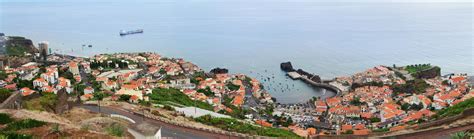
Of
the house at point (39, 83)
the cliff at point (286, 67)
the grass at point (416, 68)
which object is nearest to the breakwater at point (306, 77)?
the cliff at point (286, 67)

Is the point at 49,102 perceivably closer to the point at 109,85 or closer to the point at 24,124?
the point at 24,124

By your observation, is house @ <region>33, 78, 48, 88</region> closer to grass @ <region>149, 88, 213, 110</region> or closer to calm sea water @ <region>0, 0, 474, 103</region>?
grass @ <region>149, 88, 213, 110</region>

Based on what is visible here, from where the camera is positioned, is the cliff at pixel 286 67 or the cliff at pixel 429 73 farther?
the cliff at pixel 286 67

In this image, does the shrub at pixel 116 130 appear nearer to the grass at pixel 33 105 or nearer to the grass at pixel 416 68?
the grass at pixel 33 105

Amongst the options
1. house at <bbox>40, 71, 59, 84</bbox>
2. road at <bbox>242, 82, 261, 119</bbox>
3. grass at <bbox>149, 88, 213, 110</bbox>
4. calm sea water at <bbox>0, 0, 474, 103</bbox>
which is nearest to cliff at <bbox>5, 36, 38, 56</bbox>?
calm sea water at <bbox>0, 0, 474, 103</bbox>

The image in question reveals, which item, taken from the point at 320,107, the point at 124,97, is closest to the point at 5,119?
the point at 124,97

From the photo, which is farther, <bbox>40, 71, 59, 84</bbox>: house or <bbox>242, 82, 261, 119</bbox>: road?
<bbox>40, 71, 59, 84</bbox>: house

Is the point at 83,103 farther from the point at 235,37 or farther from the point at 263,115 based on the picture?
the point at 235,37

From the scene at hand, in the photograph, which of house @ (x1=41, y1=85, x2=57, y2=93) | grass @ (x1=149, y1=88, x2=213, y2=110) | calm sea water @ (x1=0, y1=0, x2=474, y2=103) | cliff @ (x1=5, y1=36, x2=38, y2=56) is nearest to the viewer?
grass @ (x1=149, y1=88, x2=213, y2=110)
